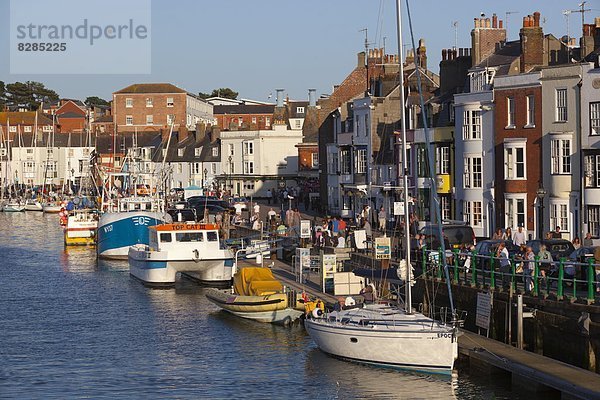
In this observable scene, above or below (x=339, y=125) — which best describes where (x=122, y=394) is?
below

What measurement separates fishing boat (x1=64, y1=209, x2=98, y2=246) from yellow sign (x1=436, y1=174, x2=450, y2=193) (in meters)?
32.6

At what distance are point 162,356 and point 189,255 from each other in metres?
18.5

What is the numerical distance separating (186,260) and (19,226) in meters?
62.3

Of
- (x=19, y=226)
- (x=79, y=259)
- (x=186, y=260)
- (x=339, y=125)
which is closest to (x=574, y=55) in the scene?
(x=186, y=260)

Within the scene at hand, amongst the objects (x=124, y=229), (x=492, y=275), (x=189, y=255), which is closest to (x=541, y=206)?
(x=492, y=275)

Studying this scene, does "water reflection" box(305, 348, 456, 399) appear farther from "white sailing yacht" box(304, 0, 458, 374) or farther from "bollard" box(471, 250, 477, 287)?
"bollard" box(471, 250, 477, 287)

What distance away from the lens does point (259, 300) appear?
142ft

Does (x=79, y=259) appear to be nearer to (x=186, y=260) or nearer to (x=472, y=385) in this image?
(x=186, y=260)

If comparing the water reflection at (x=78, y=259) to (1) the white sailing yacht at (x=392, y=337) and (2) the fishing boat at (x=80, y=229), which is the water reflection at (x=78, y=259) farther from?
(1) the white sailing yacht at (x=392, y=337)

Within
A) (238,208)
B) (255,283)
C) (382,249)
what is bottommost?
(255,283)

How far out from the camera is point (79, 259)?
248 feet

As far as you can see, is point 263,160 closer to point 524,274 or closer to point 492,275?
point 492,275

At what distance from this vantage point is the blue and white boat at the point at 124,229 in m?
70.8

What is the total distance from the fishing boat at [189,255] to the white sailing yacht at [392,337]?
21.1 m
